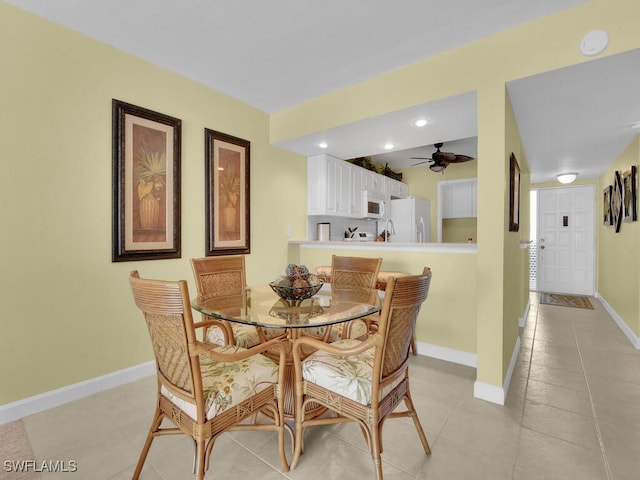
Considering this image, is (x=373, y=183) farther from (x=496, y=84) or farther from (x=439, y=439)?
(x=439, y=439)

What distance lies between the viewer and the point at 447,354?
285 centimetres

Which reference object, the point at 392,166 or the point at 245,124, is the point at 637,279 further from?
the point at 245,124

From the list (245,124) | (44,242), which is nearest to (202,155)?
(245,124)

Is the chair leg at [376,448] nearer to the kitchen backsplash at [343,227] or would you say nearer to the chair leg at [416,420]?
the chair leg at [416,420]

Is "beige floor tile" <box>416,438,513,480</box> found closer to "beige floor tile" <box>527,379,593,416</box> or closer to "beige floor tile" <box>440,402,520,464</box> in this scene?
"beige floor tile" <box>440,402,520,464</box>

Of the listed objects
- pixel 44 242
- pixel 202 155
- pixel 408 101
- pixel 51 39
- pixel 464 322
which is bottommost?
pixel 464 322

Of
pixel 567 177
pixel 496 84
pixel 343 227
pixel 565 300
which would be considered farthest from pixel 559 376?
pixel 567 177

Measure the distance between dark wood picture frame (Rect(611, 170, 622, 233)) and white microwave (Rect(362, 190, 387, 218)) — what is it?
3.02 m

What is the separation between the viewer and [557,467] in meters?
1.53

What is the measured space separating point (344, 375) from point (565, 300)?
18.8ft

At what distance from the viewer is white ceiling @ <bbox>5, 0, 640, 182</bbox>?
6.39ft

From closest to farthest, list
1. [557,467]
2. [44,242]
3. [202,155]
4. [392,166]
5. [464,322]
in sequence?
[557,467] < [44,242] < [464,322] < [202,155] < [392,166]

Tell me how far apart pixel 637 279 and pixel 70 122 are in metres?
5.41

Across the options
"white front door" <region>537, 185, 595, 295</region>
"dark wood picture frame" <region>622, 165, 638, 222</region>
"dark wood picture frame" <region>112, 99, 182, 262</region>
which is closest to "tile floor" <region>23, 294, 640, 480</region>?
"dark wood picture frame" <region>112, 99, 182, 262</region>
